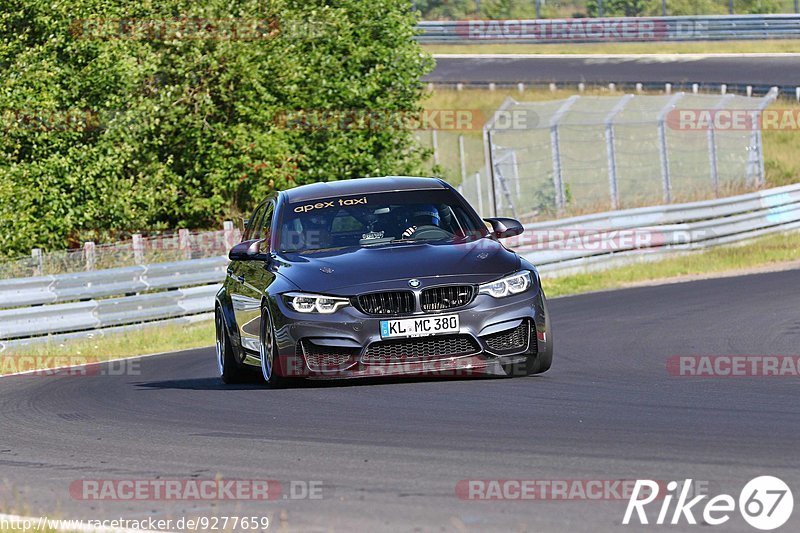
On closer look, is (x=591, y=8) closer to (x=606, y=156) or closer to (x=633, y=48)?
(x=633, y=48)

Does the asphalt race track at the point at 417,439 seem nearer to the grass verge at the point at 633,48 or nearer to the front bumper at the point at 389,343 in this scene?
the front bumper at the point at 389,343

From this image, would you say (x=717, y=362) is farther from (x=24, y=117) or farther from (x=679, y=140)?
(x=679, y=140)

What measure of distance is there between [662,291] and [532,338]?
34.7ft

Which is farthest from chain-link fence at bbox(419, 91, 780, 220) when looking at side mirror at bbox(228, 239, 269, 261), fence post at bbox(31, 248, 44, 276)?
side mirror at bbox(228, 239, 269, 261)

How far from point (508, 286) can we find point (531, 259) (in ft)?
46.7

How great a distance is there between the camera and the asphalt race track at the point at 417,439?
6035 millimetres

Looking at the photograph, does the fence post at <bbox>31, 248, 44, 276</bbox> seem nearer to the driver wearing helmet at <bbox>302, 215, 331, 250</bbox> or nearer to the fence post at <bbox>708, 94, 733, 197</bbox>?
the driver wearing helmet at <bbox>302, 215, 331, 250</bbox>

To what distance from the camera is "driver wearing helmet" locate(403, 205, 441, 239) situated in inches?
438

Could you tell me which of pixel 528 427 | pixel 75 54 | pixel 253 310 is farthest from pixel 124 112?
pixel 528 427

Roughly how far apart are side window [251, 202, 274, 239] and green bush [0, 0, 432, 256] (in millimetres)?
13353

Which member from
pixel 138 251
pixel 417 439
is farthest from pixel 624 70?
pixel 417 439

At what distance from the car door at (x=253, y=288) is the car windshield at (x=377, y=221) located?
288 mm

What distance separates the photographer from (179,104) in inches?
1166

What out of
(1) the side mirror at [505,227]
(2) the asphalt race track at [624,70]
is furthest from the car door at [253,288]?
(2) the asphalt race track at [624,70]
